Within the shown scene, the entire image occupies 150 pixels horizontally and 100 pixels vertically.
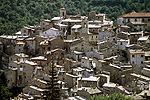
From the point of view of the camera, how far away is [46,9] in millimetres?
106188

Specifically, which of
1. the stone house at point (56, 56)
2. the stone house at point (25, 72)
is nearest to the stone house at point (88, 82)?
the stone house at point (56, 56)

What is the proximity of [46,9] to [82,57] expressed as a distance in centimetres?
5271

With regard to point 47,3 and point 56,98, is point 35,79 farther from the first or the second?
point 47,3

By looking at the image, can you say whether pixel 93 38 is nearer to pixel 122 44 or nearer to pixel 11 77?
pixel 122 44

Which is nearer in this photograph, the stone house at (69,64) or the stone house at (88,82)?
the stone house at (88,82)

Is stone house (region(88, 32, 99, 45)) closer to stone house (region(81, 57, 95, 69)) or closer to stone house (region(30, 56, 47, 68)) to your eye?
stone house (region(81, 57, 95, 69))

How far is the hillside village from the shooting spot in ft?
166

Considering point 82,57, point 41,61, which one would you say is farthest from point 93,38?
point 41,61

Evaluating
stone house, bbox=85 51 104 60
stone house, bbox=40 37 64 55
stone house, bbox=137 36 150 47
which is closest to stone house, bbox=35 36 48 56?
stone house, bbox=40 37 64 55

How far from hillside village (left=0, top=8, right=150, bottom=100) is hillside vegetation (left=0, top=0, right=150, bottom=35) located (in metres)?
26.6

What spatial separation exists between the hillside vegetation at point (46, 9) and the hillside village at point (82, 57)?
87.2 ft

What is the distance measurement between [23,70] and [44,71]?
3.39 meters

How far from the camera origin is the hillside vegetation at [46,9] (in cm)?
9284

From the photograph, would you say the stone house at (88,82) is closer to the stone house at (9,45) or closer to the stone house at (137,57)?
the stone house at (137,57)
